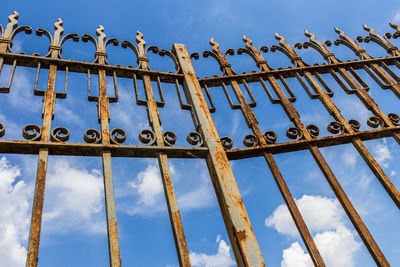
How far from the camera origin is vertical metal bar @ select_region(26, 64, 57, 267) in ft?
5.92

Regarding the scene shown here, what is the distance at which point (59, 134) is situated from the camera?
93.4 inches

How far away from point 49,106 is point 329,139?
2506 mm

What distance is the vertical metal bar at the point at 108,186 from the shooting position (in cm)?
194

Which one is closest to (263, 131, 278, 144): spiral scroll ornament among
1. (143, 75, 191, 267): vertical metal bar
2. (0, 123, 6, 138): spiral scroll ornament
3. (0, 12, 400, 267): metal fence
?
(0, 12, 400, 267): metal fence

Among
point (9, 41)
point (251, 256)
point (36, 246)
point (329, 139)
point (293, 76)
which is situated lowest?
point (251, 256)

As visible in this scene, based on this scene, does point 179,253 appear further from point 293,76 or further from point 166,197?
point 293,76

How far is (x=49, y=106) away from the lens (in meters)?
2.55

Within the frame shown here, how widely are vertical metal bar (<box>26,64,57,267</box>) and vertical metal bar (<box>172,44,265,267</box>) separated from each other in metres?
1.26

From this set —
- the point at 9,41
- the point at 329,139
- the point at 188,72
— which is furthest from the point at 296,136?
the point at 9,41

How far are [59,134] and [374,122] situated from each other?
119 inches

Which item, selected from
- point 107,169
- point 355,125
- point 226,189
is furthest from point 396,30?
point 107,169

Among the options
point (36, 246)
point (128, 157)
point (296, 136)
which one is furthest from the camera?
point (296, 136)

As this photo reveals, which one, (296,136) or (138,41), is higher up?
(138,41)

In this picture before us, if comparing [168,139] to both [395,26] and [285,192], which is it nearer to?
[285,192]
